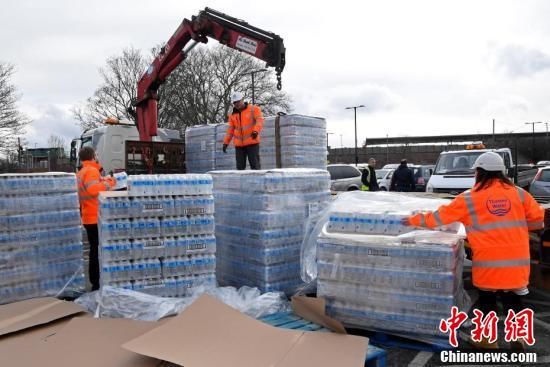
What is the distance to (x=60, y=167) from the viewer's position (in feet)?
124

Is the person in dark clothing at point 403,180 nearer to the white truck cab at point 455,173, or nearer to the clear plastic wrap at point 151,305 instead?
the white truck cab at point 455,173

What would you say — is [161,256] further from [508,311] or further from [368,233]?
[508,311]

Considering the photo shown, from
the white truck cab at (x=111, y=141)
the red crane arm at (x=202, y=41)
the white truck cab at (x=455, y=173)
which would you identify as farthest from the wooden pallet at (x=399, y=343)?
the white truck cab at (x=111, y=141)

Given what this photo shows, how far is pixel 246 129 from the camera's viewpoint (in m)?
8.77

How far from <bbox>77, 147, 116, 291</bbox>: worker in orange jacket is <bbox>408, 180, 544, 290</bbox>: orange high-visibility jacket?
4.54m

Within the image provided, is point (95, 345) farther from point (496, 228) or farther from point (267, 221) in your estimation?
point (496, 228)

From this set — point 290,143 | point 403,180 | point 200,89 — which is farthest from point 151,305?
point 200,89

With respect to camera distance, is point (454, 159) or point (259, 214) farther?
point (454, 159)

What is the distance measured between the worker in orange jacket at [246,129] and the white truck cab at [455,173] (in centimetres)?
618

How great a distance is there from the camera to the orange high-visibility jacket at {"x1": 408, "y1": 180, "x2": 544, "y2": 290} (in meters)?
4.18

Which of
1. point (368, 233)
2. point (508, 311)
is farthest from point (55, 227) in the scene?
point (508, 311)

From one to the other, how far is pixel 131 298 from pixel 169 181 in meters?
1.32

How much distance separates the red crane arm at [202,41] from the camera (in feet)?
34.2

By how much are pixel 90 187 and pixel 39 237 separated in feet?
2.94
